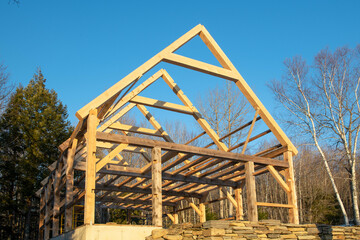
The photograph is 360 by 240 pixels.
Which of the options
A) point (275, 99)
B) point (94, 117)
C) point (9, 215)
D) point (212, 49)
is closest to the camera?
point (94, 117)

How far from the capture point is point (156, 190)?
9609 mm

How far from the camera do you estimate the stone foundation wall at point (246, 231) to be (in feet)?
27.7

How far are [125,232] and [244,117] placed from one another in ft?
54.0

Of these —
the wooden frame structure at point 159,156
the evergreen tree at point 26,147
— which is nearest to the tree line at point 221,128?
the evergreen tree at point 26,147

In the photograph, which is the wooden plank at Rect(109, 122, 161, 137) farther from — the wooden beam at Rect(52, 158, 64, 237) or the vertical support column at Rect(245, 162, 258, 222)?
the vertical support column at Rect(245, 162, 258, 222)

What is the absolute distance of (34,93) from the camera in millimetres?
24000

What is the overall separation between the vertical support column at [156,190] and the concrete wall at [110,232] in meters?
0.27

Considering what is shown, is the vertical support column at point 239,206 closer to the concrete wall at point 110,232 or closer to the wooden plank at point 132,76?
the concrete wall at point 110,232

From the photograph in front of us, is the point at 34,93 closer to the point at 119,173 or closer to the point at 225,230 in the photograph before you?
the point at 119,173

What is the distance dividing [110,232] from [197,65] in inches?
213

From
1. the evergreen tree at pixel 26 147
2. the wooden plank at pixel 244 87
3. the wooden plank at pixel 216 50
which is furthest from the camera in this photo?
the evergreen tree at pixel 26 147

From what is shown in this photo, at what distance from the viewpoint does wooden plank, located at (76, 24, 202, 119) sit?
9277mm

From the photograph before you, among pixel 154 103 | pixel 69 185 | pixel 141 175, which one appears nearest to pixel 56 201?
pixel 69 185

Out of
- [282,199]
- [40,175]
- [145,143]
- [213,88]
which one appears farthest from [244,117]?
[145,143]
